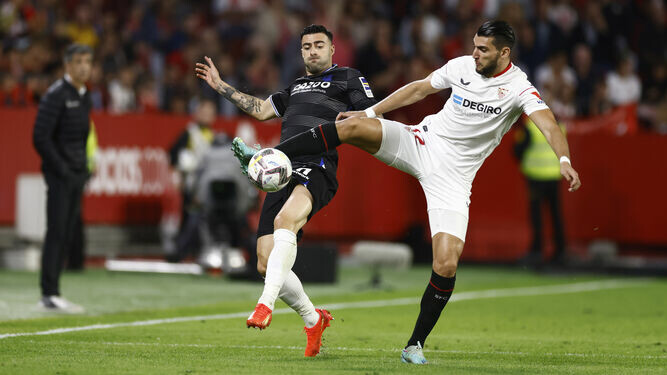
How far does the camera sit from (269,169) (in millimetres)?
7480

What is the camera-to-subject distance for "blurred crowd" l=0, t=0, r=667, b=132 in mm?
18266

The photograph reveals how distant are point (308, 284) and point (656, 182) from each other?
20.7ft

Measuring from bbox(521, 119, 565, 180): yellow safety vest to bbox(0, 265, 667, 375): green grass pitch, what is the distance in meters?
1.74

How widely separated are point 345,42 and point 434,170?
12964mm

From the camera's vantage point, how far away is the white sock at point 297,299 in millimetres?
7926

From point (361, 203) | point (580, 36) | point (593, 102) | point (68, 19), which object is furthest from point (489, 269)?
point (68, 19)

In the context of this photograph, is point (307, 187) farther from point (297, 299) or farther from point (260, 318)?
point (260, 318)

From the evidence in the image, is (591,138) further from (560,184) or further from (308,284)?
(308,284)

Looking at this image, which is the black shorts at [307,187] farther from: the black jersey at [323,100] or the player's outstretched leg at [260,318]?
the player's outstretched leg at [260,318]

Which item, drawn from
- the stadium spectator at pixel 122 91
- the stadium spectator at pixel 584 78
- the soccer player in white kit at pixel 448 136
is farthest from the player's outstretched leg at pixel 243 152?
the stadium spectator at pixel 584 78

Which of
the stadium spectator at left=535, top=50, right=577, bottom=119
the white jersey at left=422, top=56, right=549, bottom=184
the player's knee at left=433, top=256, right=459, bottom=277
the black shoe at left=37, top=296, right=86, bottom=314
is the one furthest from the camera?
the stadium spectator at left=535, top=50, right=577, bottom=119

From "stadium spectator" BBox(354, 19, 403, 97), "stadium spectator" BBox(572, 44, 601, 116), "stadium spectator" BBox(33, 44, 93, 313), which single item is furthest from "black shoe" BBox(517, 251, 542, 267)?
"stadium spectator" BBox(33, 44, 93, 313)

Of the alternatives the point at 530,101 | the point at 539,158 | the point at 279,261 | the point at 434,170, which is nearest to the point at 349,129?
the point at 434,170

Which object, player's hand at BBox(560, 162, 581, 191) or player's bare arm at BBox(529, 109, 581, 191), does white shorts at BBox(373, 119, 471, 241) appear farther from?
player's hand at BBox(560, 162, 581, 191)
